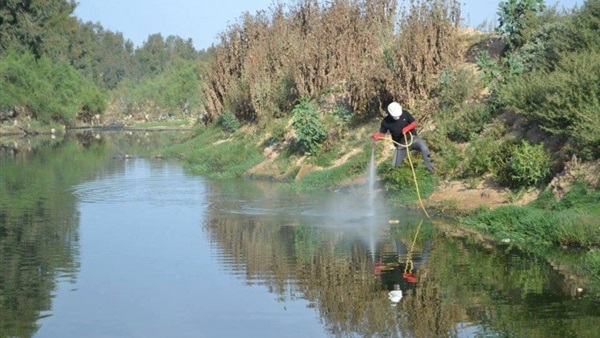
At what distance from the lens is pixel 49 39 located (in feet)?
311

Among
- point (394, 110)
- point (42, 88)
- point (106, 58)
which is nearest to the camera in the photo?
point (394, 110)

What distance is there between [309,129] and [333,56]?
6.50m

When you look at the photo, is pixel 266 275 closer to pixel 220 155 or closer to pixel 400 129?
pixel 400 129

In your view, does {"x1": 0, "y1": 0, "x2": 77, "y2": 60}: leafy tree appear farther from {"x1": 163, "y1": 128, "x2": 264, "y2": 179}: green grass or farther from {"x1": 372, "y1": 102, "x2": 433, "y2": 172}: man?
{"x1": 372, "y1": 102, "x2": 433, "y2": 172}: man

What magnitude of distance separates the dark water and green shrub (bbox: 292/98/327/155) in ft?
16.6

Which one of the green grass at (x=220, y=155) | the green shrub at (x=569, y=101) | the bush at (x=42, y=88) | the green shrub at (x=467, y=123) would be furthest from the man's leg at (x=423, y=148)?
the bush at (x=42, y=88)

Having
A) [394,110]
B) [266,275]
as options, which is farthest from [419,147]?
[266,275]

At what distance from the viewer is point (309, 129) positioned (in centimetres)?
3183

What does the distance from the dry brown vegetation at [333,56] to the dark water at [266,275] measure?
631 centimetres

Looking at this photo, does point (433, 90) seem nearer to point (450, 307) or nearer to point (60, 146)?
point (450, 307)

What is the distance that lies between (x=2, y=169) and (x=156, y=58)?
503 feet

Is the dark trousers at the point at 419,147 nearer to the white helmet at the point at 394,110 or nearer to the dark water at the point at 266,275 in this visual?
the white helmet at the point at 394,110

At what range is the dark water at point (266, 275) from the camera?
12.4 metres

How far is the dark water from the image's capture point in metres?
12.4
